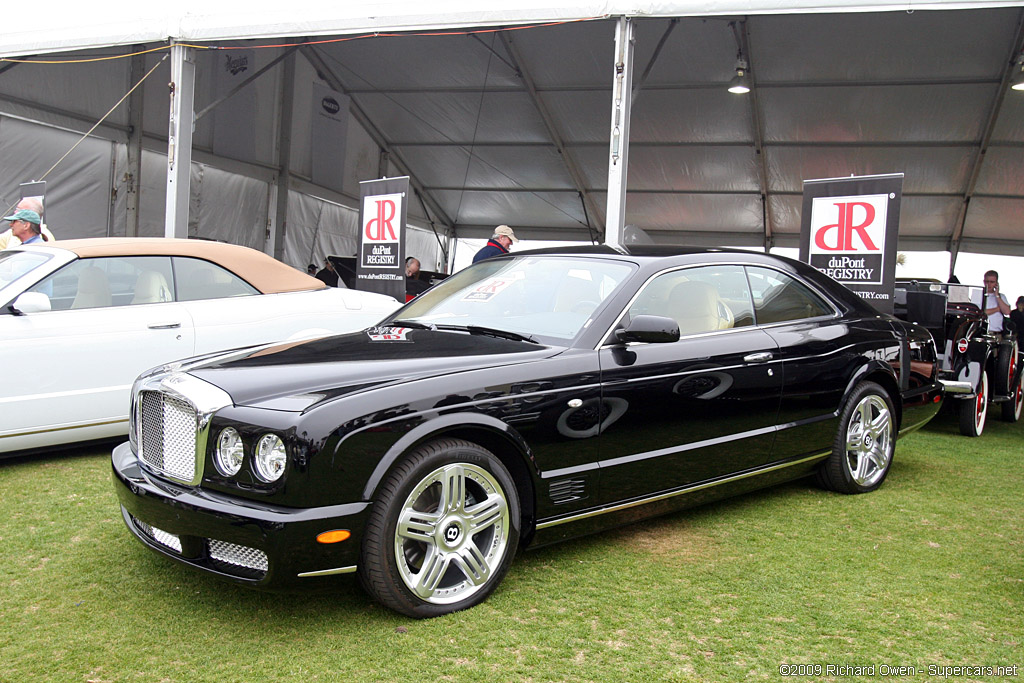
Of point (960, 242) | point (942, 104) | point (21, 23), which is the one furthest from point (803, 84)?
point (21, 23)

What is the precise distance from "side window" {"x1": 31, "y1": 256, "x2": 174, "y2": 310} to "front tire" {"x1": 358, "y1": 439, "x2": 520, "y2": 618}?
124 inches

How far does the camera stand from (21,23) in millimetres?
9711

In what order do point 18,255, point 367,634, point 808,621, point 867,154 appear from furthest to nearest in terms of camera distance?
point 867,154, point 18,255, point 808,621, point 367,634

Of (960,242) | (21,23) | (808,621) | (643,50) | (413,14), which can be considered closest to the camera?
(808,621)

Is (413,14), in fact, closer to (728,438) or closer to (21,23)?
(21,23)

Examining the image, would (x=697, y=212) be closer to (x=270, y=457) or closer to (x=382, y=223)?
(x=382, y=223)

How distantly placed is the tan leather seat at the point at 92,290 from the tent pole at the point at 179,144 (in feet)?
14.1

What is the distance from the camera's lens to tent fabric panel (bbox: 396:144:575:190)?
18.2 meters

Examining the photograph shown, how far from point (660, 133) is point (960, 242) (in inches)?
302

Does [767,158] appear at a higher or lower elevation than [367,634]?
higher

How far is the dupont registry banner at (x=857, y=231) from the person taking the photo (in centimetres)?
641

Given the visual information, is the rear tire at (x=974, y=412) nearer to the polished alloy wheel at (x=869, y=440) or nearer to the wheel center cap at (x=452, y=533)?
the polished alloy wheel at (x=869, y=440)

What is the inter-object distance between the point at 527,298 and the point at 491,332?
1.07 ft

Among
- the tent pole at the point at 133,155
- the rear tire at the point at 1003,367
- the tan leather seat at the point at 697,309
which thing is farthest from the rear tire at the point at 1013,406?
the tent pole at the point at 133,155
